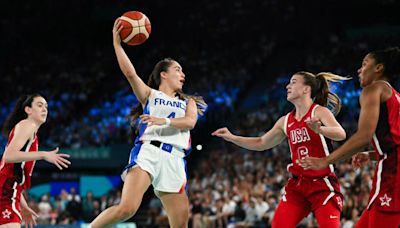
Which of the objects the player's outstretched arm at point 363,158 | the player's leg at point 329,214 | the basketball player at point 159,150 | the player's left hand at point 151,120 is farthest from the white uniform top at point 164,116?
the player's outstretched arm at point 363,158

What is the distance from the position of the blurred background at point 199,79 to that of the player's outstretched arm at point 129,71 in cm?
702

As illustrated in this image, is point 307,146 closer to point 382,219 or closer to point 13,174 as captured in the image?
point 382,219

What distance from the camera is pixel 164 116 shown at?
276 inches

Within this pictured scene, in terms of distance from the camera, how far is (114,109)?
24.0 meters

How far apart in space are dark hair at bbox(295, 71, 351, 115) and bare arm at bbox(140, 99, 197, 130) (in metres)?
1.23

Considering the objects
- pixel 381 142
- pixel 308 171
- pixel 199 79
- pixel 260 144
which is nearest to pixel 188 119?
pixel 260 144

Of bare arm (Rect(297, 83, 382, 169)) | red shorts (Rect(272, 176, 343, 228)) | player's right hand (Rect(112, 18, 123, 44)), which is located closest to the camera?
bare arm (Rect(297, 83, 382, 169))

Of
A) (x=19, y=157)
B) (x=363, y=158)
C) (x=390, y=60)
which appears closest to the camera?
(x=390, y=60)

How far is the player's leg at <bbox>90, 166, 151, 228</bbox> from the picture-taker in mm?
6414

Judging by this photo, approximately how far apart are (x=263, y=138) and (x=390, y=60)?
7.46 ft

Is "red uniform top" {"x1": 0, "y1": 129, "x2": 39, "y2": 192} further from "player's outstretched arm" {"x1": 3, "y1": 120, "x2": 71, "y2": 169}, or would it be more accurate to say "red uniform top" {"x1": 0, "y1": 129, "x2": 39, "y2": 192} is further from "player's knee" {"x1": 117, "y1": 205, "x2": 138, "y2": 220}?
"player's knee" {"x1": 117, "y1": 205, "x2": 138, "y2": 220}

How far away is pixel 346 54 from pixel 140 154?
17.4m

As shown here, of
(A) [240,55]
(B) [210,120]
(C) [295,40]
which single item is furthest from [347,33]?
(B) [210,120]

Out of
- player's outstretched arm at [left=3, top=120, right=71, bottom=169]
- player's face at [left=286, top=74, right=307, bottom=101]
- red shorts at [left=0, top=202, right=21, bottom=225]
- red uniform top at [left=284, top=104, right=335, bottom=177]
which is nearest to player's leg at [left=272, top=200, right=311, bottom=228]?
red uniform top at [left=284, top=104, right=335, bottom=177]
